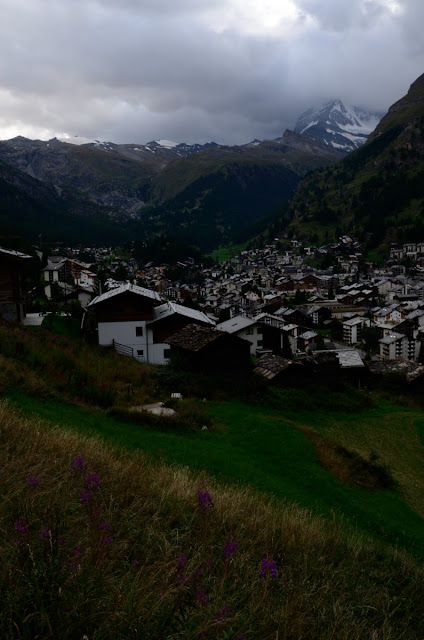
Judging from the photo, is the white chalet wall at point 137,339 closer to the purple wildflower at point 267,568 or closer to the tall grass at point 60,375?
the tall grass at point 60,375

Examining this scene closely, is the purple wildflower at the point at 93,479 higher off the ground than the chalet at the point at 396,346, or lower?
higher

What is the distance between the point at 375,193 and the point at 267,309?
314 ft

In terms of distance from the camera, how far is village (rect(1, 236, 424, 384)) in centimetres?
2369

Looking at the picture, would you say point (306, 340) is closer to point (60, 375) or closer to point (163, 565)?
point (60, 375)

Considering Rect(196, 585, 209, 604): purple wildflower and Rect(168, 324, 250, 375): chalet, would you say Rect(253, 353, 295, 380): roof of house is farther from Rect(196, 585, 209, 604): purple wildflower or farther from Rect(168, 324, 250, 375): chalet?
Rect(196, 585, 209, 604): purple wildflower

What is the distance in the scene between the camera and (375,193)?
155250mm

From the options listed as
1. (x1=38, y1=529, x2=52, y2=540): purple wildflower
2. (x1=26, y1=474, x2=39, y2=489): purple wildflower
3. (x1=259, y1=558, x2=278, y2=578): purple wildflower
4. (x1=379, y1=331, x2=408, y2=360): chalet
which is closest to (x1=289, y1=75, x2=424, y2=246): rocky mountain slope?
(x1=379, y1=331, x2=408, y2=360): chalet

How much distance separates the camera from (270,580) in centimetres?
346

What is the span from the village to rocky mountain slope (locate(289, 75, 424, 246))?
27.6 feet

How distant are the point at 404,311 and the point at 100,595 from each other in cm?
8422

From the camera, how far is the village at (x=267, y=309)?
77.7ft

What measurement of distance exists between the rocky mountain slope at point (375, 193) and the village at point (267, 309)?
8.41 m

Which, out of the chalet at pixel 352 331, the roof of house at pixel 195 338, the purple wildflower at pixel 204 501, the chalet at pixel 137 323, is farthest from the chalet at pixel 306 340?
the purple wildflower at pixel 204 501

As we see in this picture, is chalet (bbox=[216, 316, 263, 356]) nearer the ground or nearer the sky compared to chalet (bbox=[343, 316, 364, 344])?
nearer the sky
